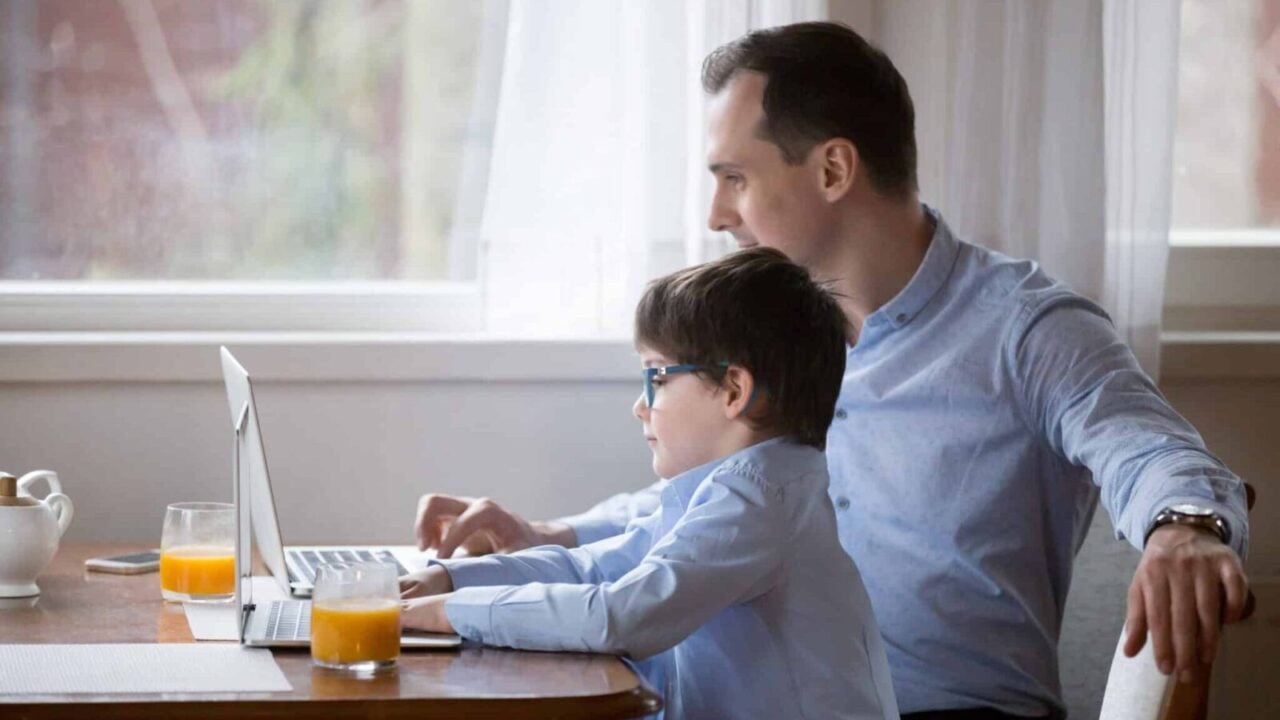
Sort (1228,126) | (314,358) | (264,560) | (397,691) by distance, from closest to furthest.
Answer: (397,691)
(264,560)
(314,358)
(1228,126)

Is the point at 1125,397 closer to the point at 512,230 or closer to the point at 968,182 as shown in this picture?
the point at 968,182

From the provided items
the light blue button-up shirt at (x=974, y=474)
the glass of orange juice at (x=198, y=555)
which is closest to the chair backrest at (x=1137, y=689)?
the light blue button-up shirt at (x=974, y=474)

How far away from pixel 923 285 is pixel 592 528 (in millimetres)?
515

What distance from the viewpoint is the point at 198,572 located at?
1.60 meters

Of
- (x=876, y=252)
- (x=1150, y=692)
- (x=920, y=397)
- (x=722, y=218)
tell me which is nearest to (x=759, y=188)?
(x=722, y=218)

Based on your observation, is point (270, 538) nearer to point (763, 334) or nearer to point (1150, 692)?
point (763, 334)

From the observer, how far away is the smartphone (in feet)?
5.90

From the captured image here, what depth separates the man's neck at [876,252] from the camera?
1937mm

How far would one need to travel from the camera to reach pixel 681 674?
147 centimetres

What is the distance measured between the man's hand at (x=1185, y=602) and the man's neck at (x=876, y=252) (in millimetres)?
755

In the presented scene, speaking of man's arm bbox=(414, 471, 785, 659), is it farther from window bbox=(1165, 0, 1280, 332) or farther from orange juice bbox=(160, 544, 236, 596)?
window bbox=(1165, 0, 1280, 332)

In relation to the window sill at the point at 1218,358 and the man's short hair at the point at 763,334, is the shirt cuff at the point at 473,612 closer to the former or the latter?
the man's short hair at the point at 763,334

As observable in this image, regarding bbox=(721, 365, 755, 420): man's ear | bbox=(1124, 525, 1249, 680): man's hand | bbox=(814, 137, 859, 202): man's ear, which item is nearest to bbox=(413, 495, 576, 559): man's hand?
bbox=(721, 365, 755, 420): man's ear

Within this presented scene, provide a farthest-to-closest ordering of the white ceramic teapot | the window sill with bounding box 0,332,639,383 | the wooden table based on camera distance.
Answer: the window sill with bounding box 0,332,639,383 < the white ceramic teapot < the wooden table
